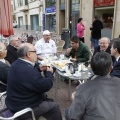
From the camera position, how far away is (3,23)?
5270 millimetres

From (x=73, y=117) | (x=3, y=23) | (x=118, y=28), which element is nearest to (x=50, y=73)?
(x=73, y=117)

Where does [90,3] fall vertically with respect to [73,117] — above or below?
above

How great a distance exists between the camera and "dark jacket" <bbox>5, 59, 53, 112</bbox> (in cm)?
212

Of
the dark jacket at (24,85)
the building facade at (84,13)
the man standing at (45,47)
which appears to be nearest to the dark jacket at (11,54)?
the man standing at (45,47)

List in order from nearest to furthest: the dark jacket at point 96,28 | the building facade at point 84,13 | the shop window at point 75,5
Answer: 1. the dark jacket at point 96,28
2. the building facade at point 84,13
3. the shop window at point 75,5

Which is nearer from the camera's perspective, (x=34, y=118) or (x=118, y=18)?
(x=34, y=118)

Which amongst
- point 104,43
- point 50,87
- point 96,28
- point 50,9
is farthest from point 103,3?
point 50,87

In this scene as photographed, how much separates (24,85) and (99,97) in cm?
97

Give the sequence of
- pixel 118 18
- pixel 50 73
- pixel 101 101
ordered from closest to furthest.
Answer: pixel 101 101, pixel 50 73, pixel 118 18

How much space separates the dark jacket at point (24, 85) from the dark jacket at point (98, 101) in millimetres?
697

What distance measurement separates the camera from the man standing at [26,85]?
2123 mm

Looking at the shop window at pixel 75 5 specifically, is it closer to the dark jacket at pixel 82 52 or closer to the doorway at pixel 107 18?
the doorway at pixel 107 18

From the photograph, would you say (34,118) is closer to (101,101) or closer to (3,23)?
(101,101)

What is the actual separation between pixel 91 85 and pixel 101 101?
0.52ft
